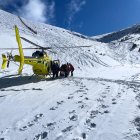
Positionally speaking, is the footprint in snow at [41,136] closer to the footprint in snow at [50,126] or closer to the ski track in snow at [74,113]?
the ski track in snow at [74,113]

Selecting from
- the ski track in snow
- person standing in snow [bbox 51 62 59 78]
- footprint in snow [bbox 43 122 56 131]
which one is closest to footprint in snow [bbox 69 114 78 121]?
the ski track in snow

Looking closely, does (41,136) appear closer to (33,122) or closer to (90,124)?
(33,122)

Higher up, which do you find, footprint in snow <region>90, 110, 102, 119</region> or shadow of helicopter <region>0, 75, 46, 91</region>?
shadow of helicopter <region>0, 75, 46, 91</region>

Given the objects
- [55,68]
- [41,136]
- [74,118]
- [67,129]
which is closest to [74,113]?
[74,118]

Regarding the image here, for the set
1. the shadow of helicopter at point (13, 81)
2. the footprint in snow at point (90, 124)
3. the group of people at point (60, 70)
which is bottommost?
the footprint in snow at point (90, 124)

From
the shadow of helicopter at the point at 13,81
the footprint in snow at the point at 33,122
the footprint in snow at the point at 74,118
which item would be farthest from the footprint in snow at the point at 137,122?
the shadow of helicopter at the point at 13,81

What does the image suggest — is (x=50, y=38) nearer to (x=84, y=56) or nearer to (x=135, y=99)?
(x=84, y=56)

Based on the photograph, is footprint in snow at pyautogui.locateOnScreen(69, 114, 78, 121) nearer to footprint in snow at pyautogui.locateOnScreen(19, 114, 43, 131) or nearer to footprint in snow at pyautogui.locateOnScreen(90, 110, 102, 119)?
footprint in snow at pyautogui.locateOnScreen(90, 110, 102, 119)

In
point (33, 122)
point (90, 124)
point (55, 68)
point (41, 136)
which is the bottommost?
point (41, 136)

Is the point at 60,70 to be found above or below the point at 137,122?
above

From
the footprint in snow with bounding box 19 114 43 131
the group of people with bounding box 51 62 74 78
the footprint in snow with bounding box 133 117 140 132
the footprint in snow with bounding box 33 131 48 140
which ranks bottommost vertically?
the footprint in snow with bounding box 33 131 48 140

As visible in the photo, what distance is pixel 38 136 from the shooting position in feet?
33.3

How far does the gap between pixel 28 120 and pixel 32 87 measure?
7559 mm

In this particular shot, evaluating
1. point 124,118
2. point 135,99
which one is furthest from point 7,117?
point 135,99
